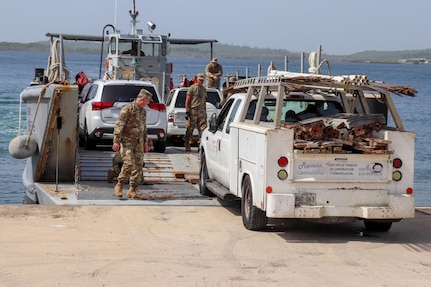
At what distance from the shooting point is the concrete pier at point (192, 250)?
850 centimetres

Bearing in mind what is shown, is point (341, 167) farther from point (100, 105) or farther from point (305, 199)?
point (100, 105)

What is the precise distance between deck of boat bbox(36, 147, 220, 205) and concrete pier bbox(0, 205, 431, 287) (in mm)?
454

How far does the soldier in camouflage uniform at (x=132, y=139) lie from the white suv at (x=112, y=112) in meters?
5.34

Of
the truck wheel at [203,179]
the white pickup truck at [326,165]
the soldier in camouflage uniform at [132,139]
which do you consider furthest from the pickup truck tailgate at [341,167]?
the truck wheel at [203,179]

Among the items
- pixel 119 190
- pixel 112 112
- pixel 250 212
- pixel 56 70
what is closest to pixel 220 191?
pixel 250 212

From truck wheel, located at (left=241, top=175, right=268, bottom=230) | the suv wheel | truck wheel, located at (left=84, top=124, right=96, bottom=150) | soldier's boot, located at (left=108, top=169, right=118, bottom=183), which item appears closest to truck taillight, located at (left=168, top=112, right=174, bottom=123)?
the suv wheel

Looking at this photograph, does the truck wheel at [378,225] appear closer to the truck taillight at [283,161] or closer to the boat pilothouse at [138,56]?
the truck taillight at [283,161]

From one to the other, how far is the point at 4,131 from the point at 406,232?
93.1ft

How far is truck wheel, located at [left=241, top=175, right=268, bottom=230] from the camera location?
1073 centimetres

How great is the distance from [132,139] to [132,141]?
0.10 feet

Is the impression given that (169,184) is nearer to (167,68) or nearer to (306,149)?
(306,149)

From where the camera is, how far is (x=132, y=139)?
1297cm

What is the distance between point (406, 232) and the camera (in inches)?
448

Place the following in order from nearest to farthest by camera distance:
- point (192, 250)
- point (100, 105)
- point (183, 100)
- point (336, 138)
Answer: point (192, 250), point (336, 138), point (100, 105), point (183, 100)
